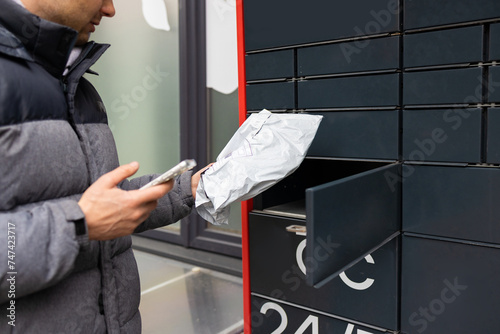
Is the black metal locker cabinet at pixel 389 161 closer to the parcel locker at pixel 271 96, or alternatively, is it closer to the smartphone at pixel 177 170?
the parcel locker at pixel 271 96

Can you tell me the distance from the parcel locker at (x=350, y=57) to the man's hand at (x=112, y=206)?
767mm

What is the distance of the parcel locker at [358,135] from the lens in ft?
4.32

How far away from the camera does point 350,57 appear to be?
136 centimetres

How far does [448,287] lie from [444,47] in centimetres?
67

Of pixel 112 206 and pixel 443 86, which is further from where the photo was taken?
pixel 443 86

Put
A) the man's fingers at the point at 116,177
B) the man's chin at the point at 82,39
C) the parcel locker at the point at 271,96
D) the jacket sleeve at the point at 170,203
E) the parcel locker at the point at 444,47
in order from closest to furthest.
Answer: the man's fingers at the point at 116,177 → the man's chin at the point at 82,39 → the parcel locker at the point at 444,47 → the jacket sleeve at the point at 170,203 → the parcel locker at the point at 271,96

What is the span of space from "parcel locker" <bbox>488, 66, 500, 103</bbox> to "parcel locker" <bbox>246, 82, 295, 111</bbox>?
23.3 inches

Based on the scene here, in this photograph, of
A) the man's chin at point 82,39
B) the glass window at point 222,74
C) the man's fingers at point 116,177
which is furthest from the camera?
the glass window at point 222,74

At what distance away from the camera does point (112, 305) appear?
1.02 m

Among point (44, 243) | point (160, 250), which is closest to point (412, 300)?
point (44, 243)

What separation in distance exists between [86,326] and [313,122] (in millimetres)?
797

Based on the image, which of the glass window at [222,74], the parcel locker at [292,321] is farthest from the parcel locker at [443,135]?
the glass window at [222,74]

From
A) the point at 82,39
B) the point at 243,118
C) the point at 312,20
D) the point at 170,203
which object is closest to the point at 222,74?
the point at 243,118

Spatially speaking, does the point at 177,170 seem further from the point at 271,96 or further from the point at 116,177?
the point at 271,96
